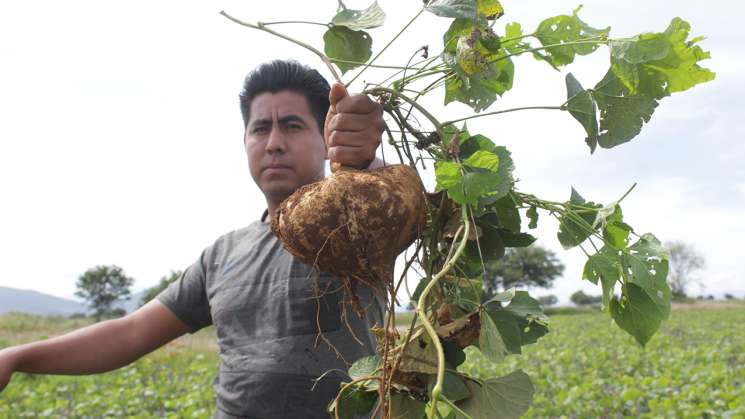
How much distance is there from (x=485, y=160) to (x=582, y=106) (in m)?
0.31

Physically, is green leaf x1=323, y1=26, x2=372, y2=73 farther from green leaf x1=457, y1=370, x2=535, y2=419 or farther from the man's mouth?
green leaf x1=457, y1=370, x2=535, y2=419

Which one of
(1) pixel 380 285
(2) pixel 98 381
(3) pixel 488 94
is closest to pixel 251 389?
(1) pixel 380 285

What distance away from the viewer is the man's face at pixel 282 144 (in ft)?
6.13

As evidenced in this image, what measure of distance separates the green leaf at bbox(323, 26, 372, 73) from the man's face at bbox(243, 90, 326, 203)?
0.52 meters

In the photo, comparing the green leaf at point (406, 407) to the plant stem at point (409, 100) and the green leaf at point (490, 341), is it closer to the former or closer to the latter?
the green leaf at point (490, 341)

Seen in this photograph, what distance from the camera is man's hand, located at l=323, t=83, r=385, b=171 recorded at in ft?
4.09

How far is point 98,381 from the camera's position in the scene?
27.6ft

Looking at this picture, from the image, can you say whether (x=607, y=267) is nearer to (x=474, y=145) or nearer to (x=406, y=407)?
(x=474, y=145)

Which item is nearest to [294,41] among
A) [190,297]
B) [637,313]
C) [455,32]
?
[455,32]

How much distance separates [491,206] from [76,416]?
20.7 ft

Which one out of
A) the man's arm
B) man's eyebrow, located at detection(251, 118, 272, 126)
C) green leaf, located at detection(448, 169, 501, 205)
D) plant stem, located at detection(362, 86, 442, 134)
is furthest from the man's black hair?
green leaf, located at detection(448, 169, 501, 205)

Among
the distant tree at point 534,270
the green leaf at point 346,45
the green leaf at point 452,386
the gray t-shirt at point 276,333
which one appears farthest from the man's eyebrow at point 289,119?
the distant tree at point 534,270

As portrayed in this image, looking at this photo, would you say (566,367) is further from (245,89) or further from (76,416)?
(245,89)

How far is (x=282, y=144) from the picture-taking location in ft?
6.13
